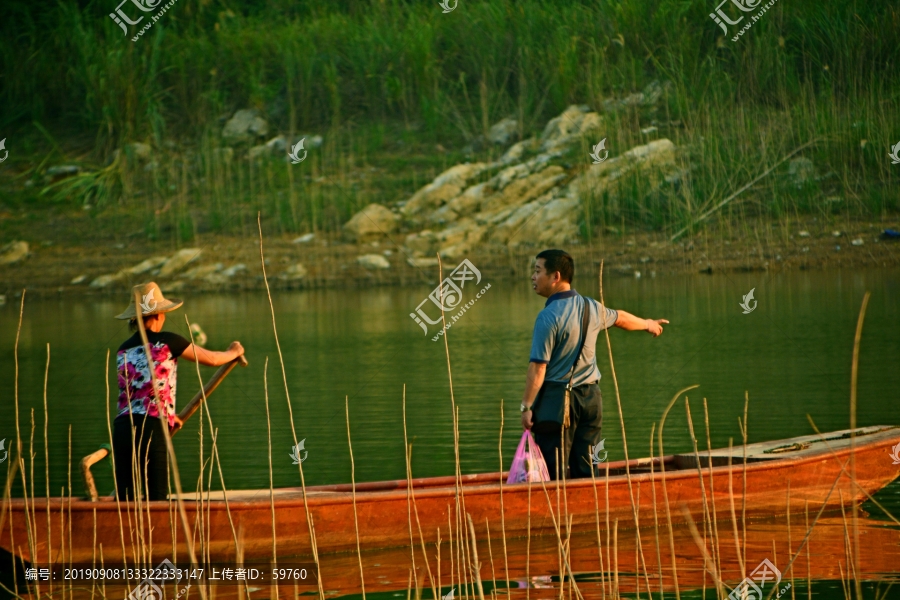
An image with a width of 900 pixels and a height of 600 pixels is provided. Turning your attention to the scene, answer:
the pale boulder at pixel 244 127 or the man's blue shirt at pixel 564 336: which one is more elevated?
the pale boulder at pixel 244 127

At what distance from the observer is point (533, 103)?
26.5 m

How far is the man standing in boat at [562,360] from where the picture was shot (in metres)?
6.20

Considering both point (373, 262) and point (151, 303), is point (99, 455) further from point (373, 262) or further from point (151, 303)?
point (373, 262)

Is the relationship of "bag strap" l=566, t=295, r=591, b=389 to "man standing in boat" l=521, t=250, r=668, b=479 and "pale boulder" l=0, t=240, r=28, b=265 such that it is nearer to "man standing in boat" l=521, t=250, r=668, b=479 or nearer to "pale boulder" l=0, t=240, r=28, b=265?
"man standing in boat" l=521, t=250, r=668, b=479

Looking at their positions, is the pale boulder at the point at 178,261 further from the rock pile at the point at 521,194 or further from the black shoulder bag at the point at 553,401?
the black shoulder bag at the point at 553,401

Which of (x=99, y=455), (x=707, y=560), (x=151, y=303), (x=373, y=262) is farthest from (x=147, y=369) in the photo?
(x=373, y=262)

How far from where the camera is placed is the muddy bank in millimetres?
20125

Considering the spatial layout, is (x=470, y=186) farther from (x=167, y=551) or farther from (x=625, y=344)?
(x=167, y=551)

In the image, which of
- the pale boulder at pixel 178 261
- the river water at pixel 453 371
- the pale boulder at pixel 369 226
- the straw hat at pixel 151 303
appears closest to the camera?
the straw hat at pixel 151 303

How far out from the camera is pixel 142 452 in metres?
5.98

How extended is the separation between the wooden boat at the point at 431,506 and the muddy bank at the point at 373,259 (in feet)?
43.0

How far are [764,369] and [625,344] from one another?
2783 millimetres

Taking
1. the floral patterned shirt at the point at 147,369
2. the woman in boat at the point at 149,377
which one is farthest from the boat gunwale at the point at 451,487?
the floral patterned shirt at the point at 147,369

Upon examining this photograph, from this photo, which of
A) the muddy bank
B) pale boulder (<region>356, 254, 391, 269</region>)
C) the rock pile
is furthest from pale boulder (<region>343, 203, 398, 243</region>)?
pale boulder (<region>356, 254, 391, 269</region>)
